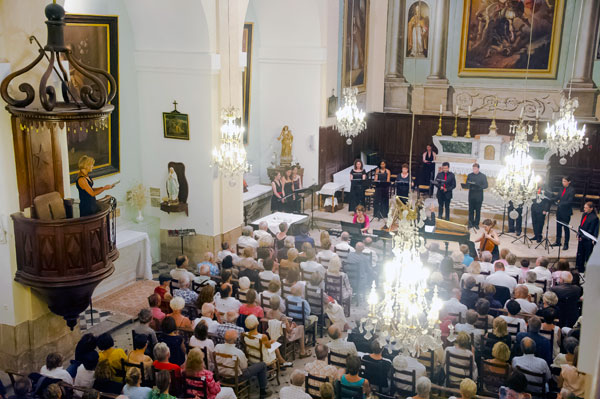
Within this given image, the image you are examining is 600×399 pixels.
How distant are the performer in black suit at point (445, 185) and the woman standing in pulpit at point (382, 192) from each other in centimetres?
125

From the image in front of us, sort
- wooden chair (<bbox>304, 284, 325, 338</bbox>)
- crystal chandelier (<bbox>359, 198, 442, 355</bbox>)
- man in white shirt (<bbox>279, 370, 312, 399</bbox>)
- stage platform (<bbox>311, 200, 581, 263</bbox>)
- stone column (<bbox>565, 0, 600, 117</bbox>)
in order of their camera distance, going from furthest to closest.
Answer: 1. stone column (<bbox>565, 0, 600, 117</bbox>)
2. stage platform (<bbox>311, 200, 581, 263</bbox>)
3. wooden chair (<bbox>304, 284, 325, 338</bbox>)
4. man in white shirt (<bbox>279, 370, 312, 399</bbox>)
5. crystal chandelier (<bbox>359, 198, 442, 355</bbox>)

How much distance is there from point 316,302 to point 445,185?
6.49 meters

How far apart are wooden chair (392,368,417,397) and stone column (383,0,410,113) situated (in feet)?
44.3

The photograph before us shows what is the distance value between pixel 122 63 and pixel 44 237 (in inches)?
218

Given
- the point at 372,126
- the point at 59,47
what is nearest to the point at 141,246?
the point at 59,47

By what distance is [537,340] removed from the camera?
808 cm

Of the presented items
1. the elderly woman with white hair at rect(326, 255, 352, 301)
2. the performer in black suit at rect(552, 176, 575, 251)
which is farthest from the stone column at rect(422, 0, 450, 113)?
the elderly woman with white hair at rect(326, 255, 352, 301)

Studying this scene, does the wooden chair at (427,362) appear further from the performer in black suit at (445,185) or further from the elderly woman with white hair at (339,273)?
the performer in black suit at (445,185)

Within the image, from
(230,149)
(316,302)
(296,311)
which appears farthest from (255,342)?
(230,149)

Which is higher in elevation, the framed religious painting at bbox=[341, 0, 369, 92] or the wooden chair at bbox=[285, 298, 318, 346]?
the framed religious painting at bbox=[341, 0, 369, 92]

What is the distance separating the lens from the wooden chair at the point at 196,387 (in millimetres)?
7283

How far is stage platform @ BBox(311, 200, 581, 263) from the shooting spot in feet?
45.4

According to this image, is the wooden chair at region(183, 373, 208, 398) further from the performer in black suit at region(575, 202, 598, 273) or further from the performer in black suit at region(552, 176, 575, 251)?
the performer in black suit at region(552, 176, 575, 251)

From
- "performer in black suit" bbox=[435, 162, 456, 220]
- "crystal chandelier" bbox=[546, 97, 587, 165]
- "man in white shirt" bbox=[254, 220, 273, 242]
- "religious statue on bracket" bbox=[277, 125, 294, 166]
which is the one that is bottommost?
"man in white shirt" bbox=[254, 220, 273, 242]
